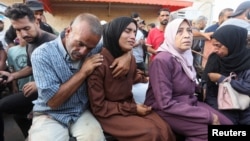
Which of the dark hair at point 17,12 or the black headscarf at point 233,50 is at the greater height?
the dark hair at point 17,12

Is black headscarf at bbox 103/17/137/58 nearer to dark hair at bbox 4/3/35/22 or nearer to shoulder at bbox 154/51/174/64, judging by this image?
shoulder at bbox 154/51/174/64

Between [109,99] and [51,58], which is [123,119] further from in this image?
[51,58]

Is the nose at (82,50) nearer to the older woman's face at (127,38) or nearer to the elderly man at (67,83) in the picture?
the elderly man at (67,83)

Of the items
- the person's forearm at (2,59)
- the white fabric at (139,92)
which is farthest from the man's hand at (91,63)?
the person's forearm at (2,59)

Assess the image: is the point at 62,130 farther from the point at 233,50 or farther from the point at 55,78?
the point at 233,50

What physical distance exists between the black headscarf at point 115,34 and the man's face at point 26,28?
2.92ft

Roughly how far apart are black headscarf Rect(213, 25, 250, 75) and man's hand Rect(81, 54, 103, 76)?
4.15 feet

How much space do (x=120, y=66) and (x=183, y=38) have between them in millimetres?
733

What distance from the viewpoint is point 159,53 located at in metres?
2.38

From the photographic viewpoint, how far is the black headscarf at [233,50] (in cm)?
245

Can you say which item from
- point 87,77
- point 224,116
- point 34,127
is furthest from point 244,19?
point 34,127

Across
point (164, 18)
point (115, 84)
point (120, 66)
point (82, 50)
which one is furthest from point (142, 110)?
point (164, 18)

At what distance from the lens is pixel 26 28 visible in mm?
2562

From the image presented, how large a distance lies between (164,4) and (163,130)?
28.4 feet
